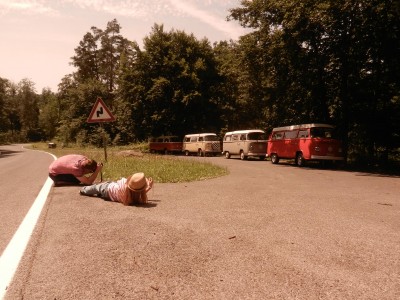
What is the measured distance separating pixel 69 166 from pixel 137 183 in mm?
3183

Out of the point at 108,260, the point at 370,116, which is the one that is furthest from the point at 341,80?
the point at 108,260

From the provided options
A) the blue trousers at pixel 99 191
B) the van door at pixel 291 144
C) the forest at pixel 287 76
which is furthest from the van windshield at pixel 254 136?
the blue trousers at pixel 99 191

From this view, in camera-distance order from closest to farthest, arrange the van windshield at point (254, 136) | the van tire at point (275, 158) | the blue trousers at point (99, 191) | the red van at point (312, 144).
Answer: the blue trousers at point (99, 191), the red van at point (312, 144), the van tire at point (275, 158), the van windshield at point (254, 136)

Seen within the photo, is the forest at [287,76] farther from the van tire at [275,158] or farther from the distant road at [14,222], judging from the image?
the distant road at [14,222]

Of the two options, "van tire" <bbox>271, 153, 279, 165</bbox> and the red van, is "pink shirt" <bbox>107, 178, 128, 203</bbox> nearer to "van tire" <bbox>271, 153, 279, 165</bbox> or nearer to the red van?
the red van

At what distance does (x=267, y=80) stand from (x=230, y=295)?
2346 cm

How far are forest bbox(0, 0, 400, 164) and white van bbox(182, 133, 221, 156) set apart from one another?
4.55 meters

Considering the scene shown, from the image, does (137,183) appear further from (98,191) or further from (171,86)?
(171,86)

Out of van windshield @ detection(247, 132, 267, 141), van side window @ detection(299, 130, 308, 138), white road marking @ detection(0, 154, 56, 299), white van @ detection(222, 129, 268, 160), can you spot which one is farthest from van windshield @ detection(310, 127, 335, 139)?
white road marking @ detection(0, 154, 56, 299)

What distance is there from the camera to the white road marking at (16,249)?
3172mm

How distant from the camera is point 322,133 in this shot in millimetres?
18547

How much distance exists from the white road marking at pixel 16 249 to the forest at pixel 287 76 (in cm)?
989

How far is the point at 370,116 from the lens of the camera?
775 inches

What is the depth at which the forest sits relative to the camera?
18.8 meters
